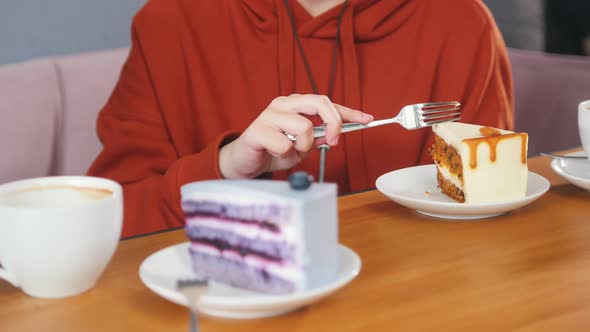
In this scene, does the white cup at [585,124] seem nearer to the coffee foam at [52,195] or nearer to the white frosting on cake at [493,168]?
the white frosting on cake at [493,168]

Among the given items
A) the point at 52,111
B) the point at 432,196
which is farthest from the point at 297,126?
the point at 52,111

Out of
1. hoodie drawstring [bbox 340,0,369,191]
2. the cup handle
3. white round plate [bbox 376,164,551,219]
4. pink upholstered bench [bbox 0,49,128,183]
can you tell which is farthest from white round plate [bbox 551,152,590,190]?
pink upholstered bench [bbox 0,49,128,183]

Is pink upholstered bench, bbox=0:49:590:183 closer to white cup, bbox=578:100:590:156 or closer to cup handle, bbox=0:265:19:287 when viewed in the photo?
white cup, bbox=578:100:590:156

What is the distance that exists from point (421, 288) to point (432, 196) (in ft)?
1.01

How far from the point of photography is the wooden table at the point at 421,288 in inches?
25.2

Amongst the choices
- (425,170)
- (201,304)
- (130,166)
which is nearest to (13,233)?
(201,304)

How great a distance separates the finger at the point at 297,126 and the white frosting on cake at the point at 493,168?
20 cm

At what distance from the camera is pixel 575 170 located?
1.08 m

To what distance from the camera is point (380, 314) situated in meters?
0.65

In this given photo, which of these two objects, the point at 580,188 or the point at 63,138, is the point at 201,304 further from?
the point at 63,138

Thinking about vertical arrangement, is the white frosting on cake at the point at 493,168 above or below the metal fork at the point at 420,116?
below

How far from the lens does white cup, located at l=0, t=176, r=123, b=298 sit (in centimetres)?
65

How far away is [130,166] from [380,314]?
2.74 ft

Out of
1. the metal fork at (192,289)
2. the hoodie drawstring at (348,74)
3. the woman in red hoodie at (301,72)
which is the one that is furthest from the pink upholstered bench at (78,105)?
the metal fork at (192,289)
